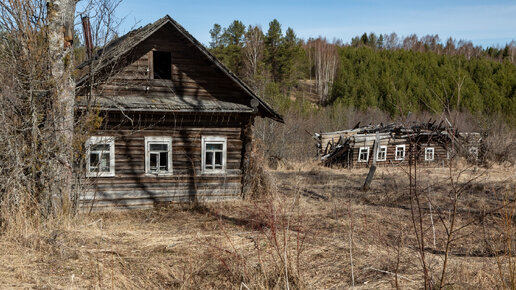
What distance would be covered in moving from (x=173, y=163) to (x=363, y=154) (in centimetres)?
1837

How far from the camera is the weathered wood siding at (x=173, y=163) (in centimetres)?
1209

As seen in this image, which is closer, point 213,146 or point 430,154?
point 213,146

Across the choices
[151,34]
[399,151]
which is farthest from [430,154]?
[151,34]

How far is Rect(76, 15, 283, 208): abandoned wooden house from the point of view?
1198 centimetres

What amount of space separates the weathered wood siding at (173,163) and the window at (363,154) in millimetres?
16260

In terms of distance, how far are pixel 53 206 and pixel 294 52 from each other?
51.1 metres

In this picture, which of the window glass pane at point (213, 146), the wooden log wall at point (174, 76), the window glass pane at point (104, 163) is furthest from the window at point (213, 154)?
the window glass pane at point (104, 163)

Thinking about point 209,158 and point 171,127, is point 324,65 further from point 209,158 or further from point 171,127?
point 171,127

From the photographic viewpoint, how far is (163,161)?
1291 centimetres

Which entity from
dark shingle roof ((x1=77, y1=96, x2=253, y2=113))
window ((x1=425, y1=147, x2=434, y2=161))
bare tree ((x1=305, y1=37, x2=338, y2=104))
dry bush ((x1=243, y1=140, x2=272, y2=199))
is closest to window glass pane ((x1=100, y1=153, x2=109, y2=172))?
dark shingle roof ((x1=77, y1=96, x2=253, y2=113))

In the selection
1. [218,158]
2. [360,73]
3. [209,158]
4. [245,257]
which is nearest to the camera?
[245,257]

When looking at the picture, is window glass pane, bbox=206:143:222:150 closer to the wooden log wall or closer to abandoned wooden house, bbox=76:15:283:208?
abandoned wooden house, bbox=76:15:283:208

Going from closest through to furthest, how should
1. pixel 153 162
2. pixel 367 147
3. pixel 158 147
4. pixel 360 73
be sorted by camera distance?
1. pixel 158 147
2. pixel 153 162
3. pixel 367 147
4. pixel 360 73

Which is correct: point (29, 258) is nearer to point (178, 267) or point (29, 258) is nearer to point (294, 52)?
point (178, 267)
